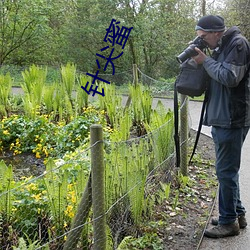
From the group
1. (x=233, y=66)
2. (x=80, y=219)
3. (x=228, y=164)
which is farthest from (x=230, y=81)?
(x=80, y=219)

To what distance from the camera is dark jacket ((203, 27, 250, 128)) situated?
2824 mm

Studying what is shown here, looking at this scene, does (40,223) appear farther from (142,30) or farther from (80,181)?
(142,30)

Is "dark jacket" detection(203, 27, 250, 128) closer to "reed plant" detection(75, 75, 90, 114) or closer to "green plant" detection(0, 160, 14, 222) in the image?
"green plant" detection(0, 160, 14, 222)

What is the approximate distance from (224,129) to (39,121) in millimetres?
3448

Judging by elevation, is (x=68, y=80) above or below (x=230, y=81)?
below

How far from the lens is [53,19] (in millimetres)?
17500

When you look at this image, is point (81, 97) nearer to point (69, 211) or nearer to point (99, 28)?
point (69, 211)

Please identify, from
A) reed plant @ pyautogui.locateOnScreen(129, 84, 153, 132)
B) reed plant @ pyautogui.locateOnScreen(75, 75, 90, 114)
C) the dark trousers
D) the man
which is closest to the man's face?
the man

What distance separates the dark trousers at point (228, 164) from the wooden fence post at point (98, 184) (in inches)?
44.9

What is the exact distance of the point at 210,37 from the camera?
3031mm

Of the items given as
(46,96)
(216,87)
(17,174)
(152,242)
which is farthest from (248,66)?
(46,96)

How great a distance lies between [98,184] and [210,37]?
1.50 metres

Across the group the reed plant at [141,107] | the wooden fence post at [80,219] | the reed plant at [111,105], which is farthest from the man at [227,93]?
the reed plant at [141,107]

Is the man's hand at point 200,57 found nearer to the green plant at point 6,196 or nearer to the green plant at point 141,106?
the green plant at point 6,196
